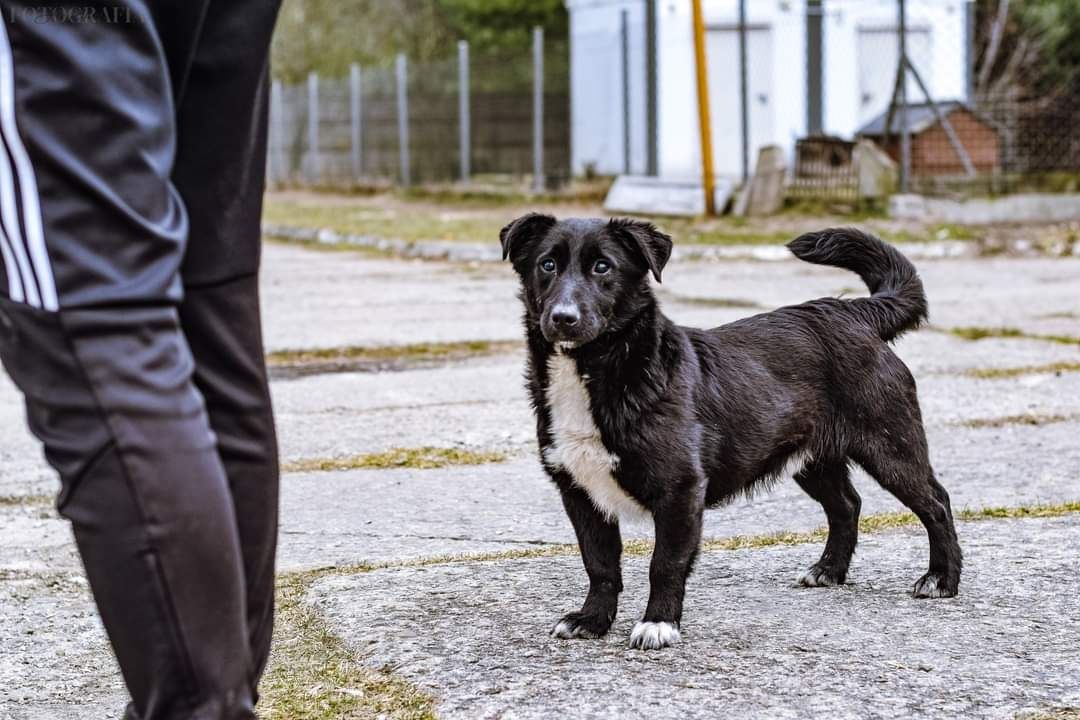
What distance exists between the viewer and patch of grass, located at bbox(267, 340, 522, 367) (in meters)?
7.84

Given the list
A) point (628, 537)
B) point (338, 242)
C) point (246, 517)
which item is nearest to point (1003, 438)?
point (628, 537)

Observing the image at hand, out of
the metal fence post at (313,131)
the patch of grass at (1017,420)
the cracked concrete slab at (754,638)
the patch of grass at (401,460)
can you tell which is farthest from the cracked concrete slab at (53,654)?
the metal fence post at (313,131)

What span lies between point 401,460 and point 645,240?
1.92 m

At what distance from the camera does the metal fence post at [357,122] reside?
96.9ft

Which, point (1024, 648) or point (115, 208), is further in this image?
point (1024, 648)

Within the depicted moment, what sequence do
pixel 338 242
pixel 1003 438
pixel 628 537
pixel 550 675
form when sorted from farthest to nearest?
1. pixel 338 242
2. pixel 1003 438
3. pixel 628 537
4. pixel 550 675

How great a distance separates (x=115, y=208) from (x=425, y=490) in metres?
3.05

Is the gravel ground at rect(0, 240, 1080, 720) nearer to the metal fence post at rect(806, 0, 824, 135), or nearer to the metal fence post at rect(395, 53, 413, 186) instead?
the metal fence post at rect(806, 0, 824, 135)

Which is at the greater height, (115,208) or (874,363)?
(115,208)

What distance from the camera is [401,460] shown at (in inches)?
206

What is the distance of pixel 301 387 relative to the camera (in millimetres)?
6934

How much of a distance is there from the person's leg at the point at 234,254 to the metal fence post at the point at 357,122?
28.0 m

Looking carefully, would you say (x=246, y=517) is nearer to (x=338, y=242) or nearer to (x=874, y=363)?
(x=874, y=363)

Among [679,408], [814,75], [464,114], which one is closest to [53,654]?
[679,408]
